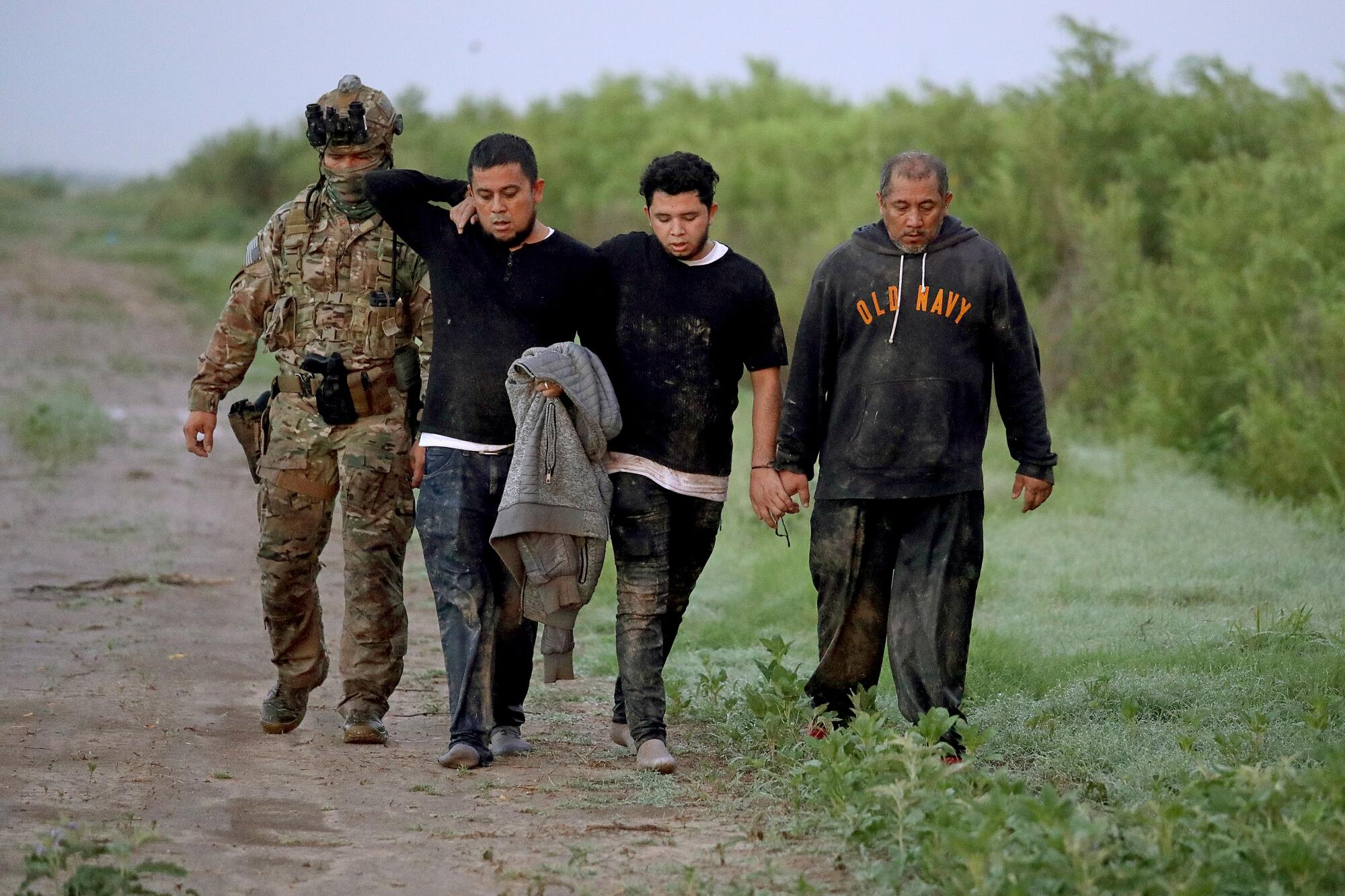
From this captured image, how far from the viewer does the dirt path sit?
14.7ft

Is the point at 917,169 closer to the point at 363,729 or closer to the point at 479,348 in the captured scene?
the point at 479,348

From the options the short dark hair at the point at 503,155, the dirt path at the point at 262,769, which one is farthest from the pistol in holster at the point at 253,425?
the short dark hair at the point at 503,155

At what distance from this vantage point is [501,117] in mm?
48500

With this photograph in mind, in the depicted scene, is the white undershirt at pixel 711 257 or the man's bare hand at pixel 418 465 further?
the man's bare hand at pixel 418 465

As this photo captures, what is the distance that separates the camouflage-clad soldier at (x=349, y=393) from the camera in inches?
234

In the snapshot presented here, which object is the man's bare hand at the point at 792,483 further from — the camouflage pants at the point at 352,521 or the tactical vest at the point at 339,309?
the tactical vest at the point at 339,309

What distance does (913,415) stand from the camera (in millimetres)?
5434

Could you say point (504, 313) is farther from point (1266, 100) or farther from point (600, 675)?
point (1266, 100)

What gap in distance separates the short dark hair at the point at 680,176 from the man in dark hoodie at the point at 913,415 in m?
0.49

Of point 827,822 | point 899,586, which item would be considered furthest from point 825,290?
point 827,822

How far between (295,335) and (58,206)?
225 ft

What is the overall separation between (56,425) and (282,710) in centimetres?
962

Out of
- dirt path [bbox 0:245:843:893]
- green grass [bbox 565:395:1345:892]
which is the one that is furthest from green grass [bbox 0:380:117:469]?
green grass [bbox 565:395:1345:892]

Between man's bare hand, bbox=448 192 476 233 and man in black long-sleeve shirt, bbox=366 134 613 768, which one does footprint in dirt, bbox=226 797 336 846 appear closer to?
man in black long-sleeve shirt, bbox=366 134 613 768
